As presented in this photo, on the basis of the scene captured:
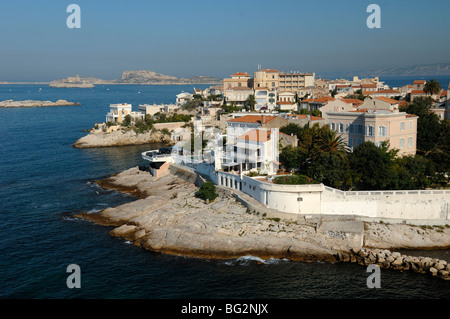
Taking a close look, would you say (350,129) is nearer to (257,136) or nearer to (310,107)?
(257,136)

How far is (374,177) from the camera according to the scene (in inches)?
1511

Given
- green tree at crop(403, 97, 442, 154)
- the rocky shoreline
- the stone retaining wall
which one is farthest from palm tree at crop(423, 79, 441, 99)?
the stone retaining wall

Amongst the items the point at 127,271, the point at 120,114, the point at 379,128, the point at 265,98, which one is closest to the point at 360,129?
the point at 379,128

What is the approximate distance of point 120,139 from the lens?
297ft

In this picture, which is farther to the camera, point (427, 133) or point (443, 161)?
point (427, 133)

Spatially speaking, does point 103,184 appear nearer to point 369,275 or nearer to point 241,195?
point 241,195

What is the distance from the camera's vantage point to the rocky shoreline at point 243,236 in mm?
32781

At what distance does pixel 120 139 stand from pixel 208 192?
52.5 metres

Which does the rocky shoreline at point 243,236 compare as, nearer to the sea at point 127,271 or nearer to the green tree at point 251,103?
the sea at point 127,271

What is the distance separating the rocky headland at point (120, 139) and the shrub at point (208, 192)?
48.5 meters

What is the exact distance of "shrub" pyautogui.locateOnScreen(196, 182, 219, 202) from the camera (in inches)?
1675

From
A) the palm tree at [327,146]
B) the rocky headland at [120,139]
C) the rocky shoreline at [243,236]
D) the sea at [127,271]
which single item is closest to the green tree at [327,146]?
the palm tree at [327,146]
